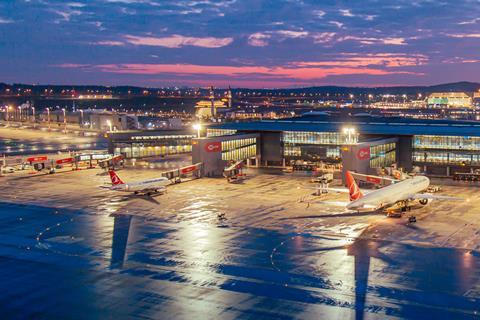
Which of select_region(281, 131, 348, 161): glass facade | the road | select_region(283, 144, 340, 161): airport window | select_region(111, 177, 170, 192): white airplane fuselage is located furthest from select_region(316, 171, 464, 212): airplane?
select_region(283, 144, 340, 161): airport window

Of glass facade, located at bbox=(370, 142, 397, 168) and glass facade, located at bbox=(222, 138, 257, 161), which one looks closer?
glass facade, located at bbox=(370, 142, 397, 168)

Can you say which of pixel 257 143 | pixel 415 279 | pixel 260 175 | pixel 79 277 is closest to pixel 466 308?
pixel 415 279

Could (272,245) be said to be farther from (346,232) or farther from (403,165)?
(403,165)

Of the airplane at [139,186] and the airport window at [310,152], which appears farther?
the airport window at [310,152]

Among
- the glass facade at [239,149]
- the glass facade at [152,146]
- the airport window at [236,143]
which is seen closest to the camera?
the airport window at [236,143]

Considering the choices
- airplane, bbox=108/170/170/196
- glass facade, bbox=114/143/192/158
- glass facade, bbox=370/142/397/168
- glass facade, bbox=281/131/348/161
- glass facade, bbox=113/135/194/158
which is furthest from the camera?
glass facade, bbox=114/143/192/158

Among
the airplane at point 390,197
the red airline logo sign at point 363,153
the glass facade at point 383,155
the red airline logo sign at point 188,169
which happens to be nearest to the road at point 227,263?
the airplane at point 390,197

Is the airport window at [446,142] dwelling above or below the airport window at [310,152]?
above

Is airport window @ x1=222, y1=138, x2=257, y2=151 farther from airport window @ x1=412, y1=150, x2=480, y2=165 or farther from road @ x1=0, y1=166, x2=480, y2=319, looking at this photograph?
road @ x1=0, y1=166, x2=480, y2=319

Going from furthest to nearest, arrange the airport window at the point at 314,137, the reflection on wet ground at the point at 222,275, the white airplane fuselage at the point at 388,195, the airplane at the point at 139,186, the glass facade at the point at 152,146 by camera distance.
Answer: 1. the glass facade at the point at 152,146
2. the airport window at the point at 314,137
3. the airplane at the point at 139,186
4. the white airplane fuselage at the point at 388,195
5. the reflection on wet ground at the point at 222,275

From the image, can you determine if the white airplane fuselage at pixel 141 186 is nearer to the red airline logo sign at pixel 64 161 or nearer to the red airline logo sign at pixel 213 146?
the red airline logo sign at pixel 213 146
